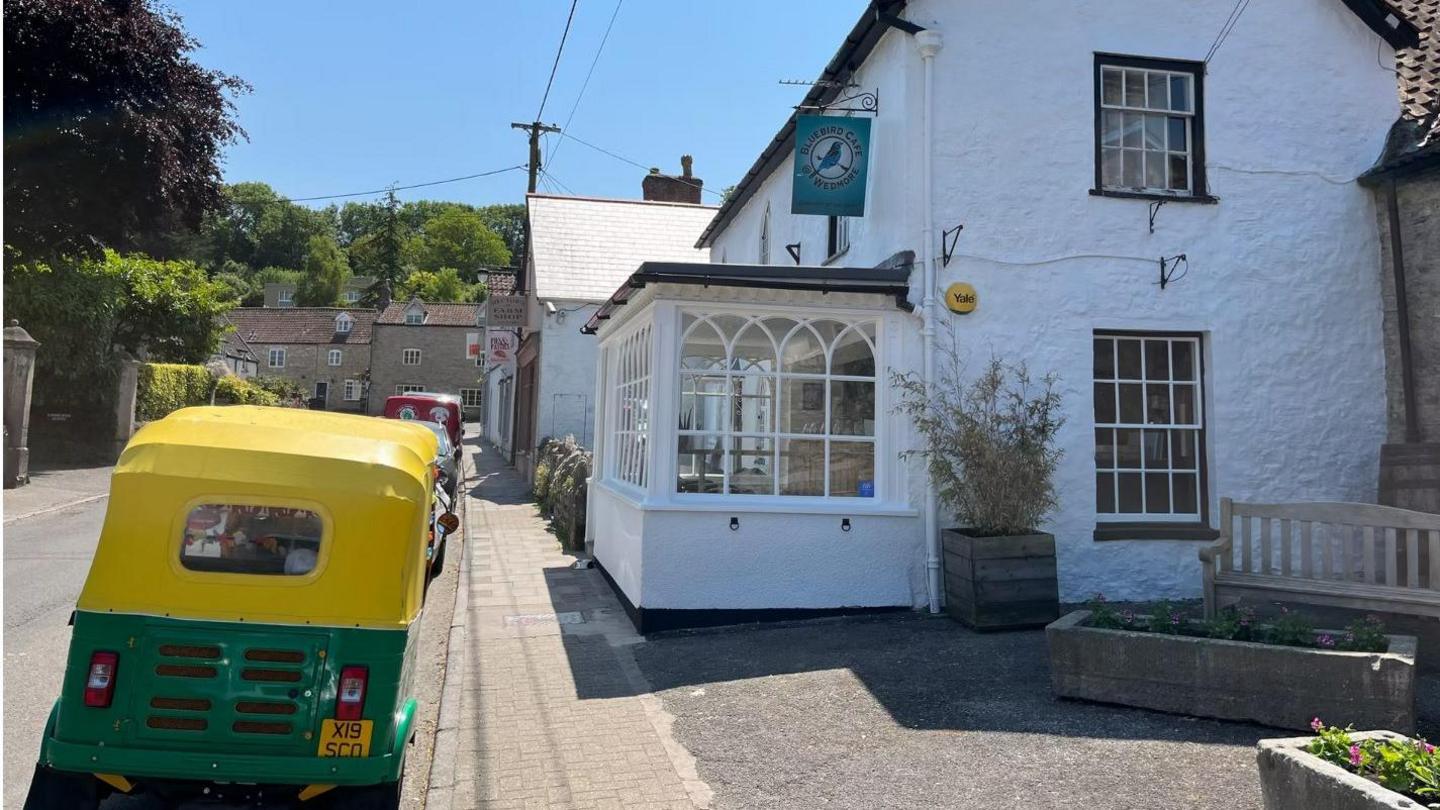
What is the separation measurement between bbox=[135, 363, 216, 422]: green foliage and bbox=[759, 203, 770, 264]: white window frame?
17111 mm

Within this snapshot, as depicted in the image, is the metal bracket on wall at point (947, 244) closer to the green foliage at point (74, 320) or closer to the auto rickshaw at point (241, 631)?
the auto rickshaw at point (241, 631)

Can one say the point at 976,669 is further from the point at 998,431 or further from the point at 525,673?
the point at 525,673

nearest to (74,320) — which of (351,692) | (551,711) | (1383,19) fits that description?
(551,711)

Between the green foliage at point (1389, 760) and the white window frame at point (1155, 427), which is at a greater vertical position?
the white window frame at point (1155, 427)

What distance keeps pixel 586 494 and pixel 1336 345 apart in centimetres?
871

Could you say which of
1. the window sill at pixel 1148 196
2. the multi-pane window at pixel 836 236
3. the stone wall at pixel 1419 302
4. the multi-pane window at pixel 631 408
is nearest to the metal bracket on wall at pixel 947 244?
the window sill at pixel 1148 196

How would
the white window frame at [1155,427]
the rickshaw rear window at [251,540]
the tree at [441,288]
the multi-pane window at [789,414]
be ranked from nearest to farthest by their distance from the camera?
the rickshaw rear window at [251,540], the multi-pane window at [789,414], the white window frame at [1155,427], the tree at [441,288]

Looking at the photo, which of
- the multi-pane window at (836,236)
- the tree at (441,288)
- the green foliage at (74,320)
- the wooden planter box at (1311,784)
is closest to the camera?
the wooden planter box at (1311,784)

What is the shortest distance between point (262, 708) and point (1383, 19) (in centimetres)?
1136

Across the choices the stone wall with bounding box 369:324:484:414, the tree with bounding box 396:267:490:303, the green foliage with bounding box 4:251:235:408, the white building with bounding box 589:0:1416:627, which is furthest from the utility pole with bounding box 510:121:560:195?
the tree with bounding box 396:267:490:303

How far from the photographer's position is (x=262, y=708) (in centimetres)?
367

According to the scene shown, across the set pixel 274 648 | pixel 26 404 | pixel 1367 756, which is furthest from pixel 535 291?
pixel 1367 756

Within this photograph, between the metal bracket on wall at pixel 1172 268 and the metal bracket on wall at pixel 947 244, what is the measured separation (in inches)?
79.9

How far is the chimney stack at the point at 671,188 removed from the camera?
2722 centimetres
